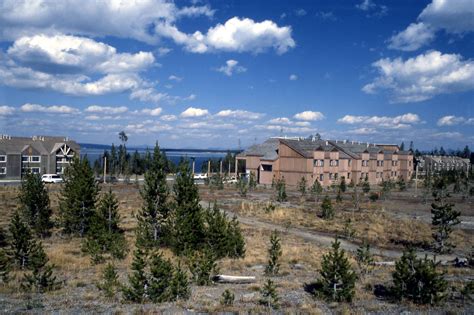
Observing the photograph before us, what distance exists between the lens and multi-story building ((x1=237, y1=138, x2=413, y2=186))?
208 feet

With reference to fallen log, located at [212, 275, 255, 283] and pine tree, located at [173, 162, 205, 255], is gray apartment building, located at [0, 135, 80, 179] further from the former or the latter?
fallen log, located at [212, 275, 255, 283]

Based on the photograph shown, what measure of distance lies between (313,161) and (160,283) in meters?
51.7

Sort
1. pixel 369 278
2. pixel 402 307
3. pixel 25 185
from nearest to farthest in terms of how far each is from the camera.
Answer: pixel 402 307 → pixel 369 278 → pixel 25 185

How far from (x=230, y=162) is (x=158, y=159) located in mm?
72673

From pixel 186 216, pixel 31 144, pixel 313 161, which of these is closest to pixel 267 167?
pixel 313 161

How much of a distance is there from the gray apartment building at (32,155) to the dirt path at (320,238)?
4143cm

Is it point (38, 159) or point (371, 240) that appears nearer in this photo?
point (371, 240)

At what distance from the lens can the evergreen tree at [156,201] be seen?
22203 mm

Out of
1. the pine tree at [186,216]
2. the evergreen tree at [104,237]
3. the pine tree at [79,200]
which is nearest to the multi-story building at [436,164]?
the pine tree at [186,216]

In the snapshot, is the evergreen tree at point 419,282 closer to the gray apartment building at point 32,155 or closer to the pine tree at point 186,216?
the pine tree at point 186,216

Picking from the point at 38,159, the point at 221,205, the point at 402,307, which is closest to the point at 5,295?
the point at 402,307

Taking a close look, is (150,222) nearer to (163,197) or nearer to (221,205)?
(163,197)

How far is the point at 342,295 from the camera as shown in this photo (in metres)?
13.6

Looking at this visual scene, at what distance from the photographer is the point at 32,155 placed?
2731 inches
